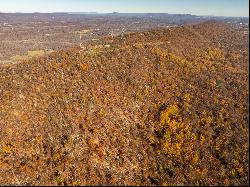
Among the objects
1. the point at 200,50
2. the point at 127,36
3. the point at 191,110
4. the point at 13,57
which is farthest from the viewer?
the point at 13,57

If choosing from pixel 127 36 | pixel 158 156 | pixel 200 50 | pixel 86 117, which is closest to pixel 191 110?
pixel 158 156

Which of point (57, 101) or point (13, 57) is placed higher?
point (57, 101)

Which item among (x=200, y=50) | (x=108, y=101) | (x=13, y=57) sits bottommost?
(x=13, y=57)

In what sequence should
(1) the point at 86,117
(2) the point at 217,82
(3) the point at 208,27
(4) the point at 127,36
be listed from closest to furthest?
(1) the point at 86,117
(2) the point at 217,82
(4) the point at 127,36
(3) the point at 208,27

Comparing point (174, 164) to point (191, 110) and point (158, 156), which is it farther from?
A: point (191, 110)

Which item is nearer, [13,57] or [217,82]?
[217,82]

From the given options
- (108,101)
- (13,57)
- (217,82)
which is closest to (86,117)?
(108,101)
